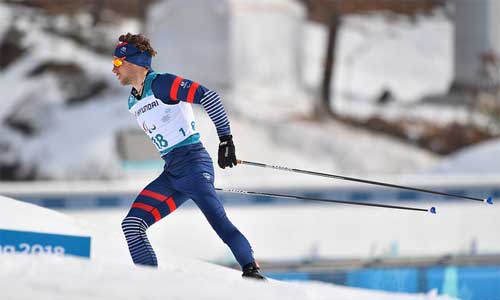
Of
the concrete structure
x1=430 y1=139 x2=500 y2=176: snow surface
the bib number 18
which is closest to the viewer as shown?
the bib number 18

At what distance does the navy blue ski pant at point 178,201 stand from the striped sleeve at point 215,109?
0.24m

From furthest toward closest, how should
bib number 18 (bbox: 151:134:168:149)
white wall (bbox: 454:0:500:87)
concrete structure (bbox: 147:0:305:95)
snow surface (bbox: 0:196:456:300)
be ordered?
white wall (bbox: 454:0:500:87) < concrete structure (bbox: 147:0:305:95) < bib number 18 (bbox: 151:134:168:149) < snow surface (bbox: 0:196:456:300)

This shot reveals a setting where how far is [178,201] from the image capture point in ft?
18.6

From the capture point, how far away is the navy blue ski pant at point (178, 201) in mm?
5520

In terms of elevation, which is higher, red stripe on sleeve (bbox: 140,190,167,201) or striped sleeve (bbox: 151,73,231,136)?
striped sleeve (bbox: 151,73,231,136)

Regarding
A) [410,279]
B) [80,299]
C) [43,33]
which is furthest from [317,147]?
[80,299]

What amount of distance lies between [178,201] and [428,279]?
404 centimetres

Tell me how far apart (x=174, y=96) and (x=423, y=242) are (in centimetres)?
729

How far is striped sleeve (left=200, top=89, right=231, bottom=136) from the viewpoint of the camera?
17.8 feet

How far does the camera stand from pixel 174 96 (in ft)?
18.0

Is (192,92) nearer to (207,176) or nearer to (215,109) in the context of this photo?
(215,109)

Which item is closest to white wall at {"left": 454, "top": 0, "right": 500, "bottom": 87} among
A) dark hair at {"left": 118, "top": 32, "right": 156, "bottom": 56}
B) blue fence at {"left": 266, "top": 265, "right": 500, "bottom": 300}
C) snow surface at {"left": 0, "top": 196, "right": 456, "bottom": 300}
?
blue fence at {"left": 266, "top": 265, "right": 500, "bottom": 300}

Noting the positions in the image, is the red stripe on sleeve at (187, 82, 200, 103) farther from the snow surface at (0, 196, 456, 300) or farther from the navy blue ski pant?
the snow surface at (0, 196, 456, 300)

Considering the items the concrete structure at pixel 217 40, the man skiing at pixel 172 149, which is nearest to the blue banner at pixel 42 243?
the man skiing at pixel 172 149
